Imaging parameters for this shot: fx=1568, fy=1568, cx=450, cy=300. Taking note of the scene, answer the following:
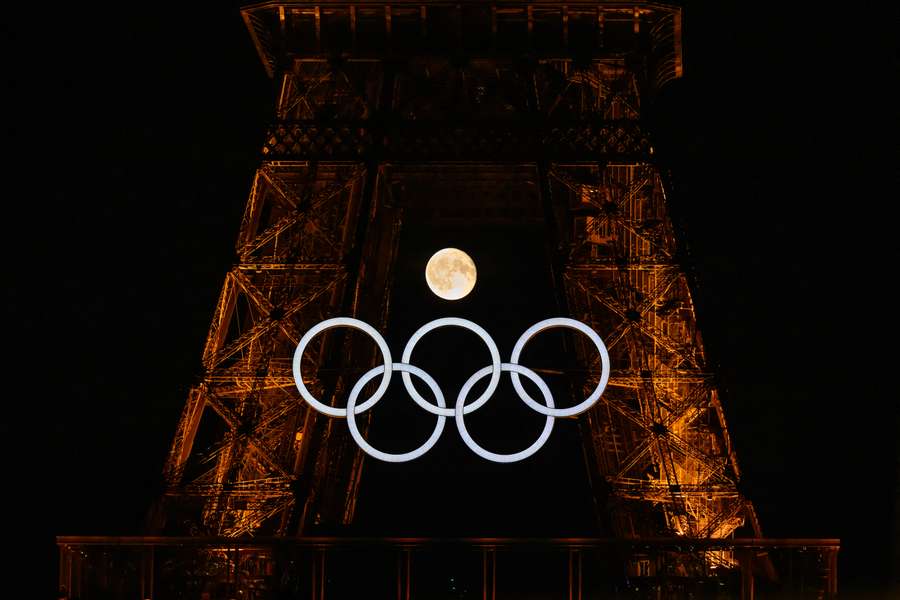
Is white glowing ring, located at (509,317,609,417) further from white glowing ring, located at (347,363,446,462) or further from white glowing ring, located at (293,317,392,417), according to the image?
white glowing ring, located at (293,317,392,417)

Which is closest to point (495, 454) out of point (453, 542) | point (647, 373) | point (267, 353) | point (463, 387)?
point (463, 387)

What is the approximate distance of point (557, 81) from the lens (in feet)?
91.9

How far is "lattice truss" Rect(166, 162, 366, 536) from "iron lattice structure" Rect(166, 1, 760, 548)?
1.6 inches

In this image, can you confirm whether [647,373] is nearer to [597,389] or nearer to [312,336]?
[597,389]

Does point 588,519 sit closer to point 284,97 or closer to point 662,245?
point 662,245

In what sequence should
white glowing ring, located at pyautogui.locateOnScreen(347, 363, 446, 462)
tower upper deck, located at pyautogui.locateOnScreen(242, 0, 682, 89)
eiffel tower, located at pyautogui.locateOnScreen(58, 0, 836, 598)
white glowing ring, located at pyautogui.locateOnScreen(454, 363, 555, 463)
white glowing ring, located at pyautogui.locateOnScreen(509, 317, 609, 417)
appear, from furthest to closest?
tower upper deck, located at pyautogui.locateOnScreen(242, 0, 682, 89) < eiffel tower, located at pyautogui.locateOnScreen(58, 0, 836, 598) < white glowing ring, located at pyautogui.locateOnScreen(509, 317, 609, 417) < white glowing ring, located at pyautogui.locateOnScreen(347, 363, 446, 462) < white glowing ring, located at pyautogui.locateOnScreen(454, 363, 555, 463)

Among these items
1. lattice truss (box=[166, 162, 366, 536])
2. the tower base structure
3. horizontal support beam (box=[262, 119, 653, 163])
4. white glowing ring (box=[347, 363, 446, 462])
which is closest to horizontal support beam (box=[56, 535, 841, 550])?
the tower base structure

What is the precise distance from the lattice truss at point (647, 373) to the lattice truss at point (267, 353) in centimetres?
415

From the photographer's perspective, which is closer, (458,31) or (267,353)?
(267,353)

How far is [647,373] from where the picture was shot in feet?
83.5

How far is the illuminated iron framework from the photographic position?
82.3 feet

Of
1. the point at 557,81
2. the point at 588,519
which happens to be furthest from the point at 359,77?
the point at 588,519

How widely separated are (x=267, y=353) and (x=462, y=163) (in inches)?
198

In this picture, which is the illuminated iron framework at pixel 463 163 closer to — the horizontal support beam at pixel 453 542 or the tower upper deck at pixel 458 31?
the tower upper deck at pixel 458 31
